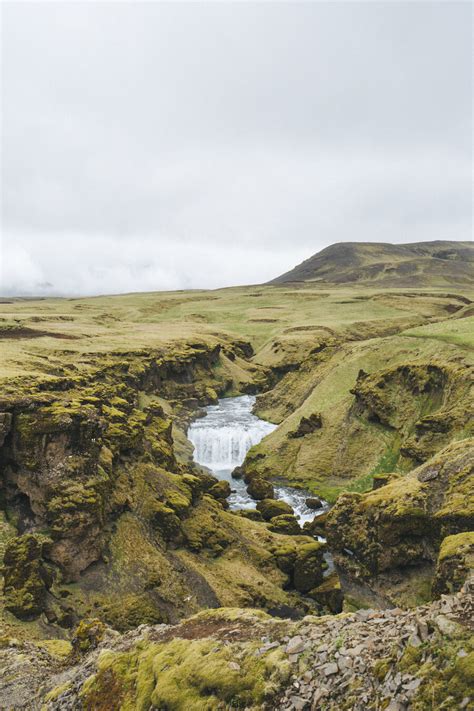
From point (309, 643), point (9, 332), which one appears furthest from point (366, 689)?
point (9, 332)

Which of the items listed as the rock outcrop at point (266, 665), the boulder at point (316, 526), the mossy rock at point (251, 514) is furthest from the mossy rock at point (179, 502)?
the rock outcrop at point (266, 665)

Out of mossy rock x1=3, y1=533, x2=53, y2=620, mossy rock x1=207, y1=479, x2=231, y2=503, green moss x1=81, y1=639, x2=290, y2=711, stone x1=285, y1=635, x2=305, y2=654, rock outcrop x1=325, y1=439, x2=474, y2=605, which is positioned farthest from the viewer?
mossy rock x1=207, y1=479, x2=231, y2=503

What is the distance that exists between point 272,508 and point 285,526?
3.93m

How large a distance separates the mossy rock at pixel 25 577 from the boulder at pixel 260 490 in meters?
27.6

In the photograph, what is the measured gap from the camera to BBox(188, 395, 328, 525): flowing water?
48.6m

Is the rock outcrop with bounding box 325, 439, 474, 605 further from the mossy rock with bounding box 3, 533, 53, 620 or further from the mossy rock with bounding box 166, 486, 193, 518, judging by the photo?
the mossy rock with bounding box 3, 533, 53, 620

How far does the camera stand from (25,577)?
2238cm

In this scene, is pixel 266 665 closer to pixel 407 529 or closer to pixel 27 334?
pixel 407 529

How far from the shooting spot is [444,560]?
19.4 m

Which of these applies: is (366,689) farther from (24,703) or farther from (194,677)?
(24,703)

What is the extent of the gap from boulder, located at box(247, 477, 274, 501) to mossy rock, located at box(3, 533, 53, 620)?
90.7 ft

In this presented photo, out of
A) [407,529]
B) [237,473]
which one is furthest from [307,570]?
[237,473]

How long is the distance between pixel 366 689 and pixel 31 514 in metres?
23.8

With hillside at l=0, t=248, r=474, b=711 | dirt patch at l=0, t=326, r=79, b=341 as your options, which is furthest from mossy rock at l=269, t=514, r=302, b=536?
dirt patch at l=0, t=326, r=79, b=341
